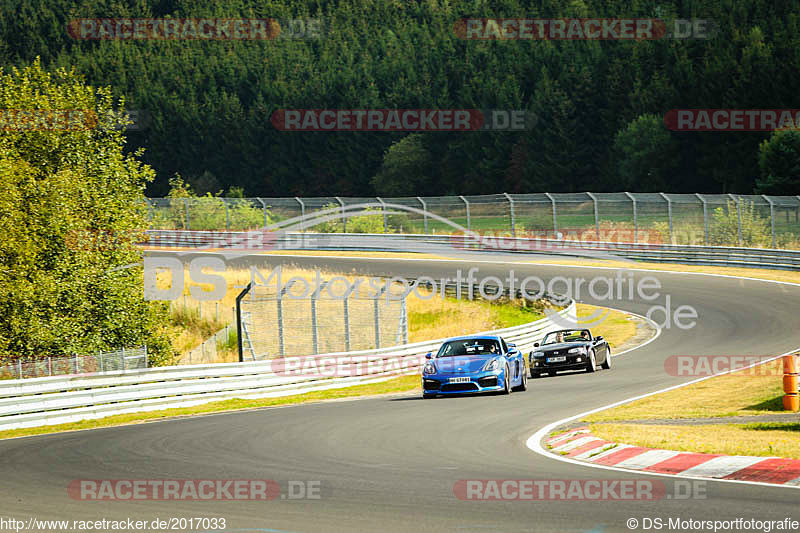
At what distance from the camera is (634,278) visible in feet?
135

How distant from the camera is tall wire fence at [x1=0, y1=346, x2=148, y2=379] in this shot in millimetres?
20609

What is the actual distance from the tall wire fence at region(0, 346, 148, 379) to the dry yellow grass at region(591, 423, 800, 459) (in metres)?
11.8

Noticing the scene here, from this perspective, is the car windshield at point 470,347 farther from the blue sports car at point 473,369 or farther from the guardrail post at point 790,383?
the guardrail post at point 790,383

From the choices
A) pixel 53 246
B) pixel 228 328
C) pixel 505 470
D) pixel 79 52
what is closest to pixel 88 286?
pixel 53 246

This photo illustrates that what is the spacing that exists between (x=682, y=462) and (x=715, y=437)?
219cm

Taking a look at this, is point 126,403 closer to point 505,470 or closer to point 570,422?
point 570,422

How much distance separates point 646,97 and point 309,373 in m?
70.9

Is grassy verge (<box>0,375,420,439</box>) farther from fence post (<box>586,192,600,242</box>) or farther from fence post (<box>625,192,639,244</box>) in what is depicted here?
fence post (<box>586,192,600,242</box>)

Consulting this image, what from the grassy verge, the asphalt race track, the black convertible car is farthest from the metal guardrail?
the grassy verge

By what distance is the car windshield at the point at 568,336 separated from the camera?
24.3 metres

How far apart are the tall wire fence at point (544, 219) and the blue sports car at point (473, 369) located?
2512cm

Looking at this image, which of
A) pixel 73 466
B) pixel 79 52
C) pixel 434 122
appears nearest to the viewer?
pixel 73 466

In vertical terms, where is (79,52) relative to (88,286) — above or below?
above

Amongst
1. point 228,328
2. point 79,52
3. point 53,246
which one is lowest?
point 228,328
